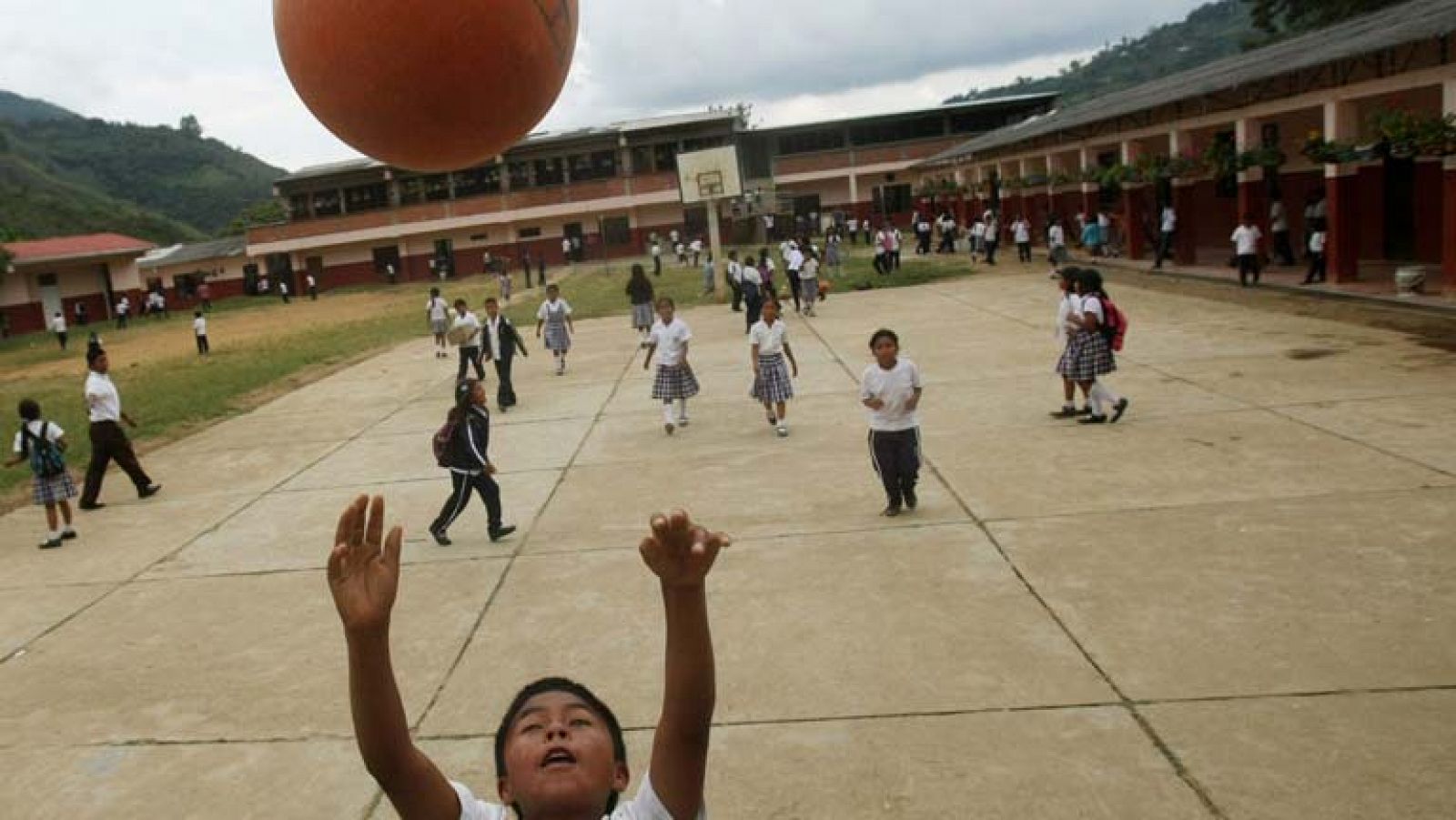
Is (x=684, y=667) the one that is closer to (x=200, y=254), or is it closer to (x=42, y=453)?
(x=42, y=453)

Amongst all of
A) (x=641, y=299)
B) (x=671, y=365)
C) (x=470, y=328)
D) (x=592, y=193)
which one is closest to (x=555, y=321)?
(x=470, y=328)

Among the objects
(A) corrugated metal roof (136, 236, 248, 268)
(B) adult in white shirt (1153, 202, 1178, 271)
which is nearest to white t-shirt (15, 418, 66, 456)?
(B) adult in white shirt (1153, 202, 1178, 271)

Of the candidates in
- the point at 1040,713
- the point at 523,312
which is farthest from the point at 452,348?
the point at 1040,713

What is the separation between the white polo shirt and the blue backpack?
3.49 feet

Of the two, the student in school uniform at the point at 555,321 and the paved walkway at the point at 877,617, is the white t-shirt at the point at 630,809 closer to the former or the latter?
the paved walkway at the point at 877,617

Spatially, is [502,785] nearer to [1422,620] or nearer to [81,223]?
[1422,620]

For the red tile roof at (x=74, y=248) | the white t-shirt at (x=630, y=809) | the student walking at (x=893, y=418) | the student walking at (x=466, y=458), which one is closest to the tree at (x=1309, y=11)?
the student walking at (x=893, y=418)

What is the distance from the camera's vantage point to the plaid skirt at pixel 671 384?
435 inches

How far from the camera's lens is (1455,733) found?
3.92 metres

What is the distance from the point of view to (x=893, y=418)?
24.1 ft

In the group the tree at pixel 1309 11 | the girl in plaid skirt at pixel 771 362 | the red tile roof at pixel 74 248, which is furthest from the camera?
the red tile roof at pixel 74 248

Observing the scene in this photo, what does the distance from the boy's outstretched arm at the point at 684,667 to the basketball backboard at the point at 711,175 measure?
2688cm

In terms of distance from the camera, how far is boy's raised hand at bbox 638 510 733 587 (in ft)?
6.43

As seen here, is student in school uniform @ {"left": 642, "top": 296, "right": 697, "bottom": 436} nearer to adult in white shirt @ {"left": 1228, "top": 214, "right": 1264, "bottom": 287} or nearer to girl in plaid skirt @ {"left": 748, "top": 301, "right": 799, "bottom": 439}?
girl in plaid skirt @ {"left": 748, "top": 301, "right": 799, "bottom": 439}
